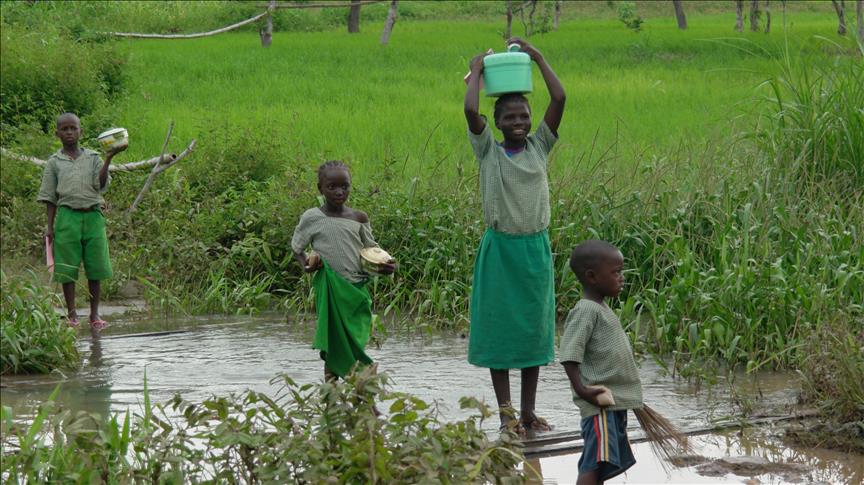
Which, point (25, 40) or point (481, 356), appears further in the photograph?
point (25, 40)

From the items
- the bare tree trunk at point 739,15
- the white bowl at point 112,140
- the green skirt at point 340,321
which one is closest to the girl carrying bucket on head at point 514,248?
the green skirt at point 340,321

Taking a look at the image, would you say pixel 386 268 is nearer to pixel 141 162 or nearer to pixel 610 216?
pixel 610 216

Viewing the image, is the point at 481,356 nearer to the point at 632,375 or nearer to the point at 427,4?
the point at 632,375

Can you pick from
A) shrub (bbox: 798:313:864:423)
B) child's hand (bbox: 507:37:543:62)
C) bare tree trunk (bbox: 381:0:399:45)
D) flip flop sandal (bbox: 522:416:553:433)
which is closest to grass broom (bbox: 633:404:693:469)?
flip flop sandal (bbox: 522:416:553:433)

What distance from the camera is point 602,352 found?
382cm

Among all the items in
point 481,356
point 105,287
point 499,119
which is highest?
point 499,119

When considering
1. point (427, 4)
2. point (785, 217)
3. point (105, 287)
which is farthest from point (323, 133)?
point (427, 4)

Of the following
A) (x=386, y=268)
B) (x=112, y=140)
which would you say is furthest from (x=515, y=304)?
(x=112, y=140)

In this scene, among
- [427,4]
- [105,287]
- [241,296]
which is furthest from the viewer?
[427,4]

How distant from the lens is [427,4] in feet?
141

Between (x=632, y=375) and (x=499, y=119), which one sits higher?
(x=499, y=119)

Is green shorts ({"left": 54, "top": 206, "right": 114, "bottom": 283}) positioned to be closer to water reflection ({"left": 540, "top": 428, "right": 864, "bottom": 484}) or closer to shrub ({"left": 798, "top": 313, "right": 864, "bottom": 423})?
water reflection ({"left": 540, "top": 428, "right": 864, "bottom": 484})

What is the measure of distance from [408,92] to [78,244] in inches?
351

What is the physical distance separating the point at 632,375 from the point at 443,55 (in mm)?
18610
